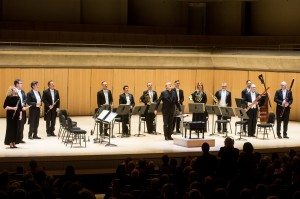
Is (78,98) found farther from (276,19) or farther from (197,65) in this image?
(276,19)

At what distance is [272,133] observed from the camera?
19.3 meters

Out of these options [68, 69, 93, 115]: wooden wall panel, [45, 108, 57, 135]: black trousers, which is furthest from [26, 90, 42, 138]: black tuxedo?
[68, 69, 93, 115]: wooden wall panel

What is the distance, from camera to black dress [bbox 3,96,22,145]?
1477 centimetres

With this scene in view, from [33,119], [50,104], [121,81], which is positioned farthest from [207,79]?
[33,119]

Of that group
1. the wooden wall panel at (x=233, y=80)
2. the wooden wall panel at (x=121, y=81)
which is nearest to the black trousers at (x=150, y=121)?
the wooden wall panel at (x=121, y=81)

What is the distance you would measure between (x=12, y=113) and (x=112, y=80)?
9828 millimetres

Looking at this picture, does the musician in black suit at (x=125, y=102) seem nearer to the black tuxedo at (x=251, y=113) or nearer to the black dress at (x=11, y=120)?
the black tuxedo at (x=251, y=113)

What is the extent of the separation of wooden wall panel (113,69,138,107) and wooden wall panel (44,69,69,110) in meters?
2.08

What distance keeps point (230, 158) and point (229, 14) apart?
19.9 m

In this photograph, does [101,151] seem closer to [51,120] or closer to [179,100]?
[51,120]

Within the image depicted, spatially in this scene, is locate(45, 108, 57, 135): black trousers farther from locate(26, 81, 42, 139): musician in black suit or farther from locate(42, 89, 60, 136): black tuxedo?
locate(26, 81, 42, 139): musician in black suit

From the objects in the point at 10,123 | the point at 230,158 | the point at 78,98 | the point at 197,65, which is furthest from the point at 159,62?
the point at 230,158

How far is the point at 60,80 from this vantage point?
23.6m

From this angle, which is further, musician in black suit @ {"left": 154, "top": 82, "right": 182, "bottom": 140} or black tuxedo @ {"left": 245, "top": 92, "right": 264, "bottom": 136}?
black tuxedo @ {"left": 245, "top": 92, "right": 264, "bottom": 136}
